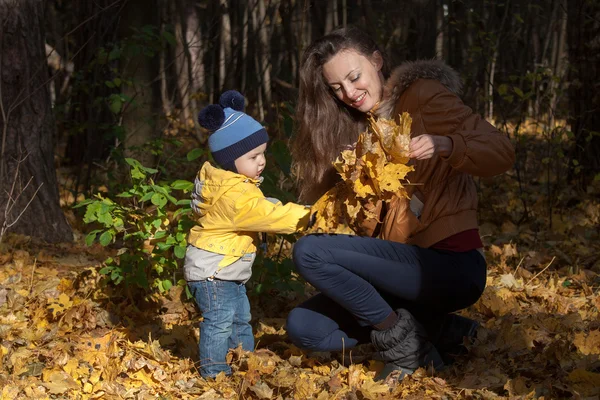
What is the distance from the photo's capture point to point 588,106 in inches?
243

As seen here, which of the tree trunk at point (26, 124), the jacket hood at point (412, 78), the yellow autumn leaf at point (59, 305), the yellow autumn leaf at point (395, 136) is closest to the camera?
the yellow autumn leaf at point (395, 136)

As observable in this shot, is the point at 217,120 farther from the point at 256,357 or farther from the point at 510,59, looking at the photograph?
the point at 510,59

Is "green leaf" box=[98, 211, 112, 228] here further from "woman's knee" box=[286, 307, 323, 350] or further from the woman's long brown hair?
"woman's knee" box=[286, 307, 323, 350]

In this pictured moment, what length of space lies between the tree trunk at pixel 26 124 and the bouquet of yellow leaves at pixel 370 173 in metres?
2.55

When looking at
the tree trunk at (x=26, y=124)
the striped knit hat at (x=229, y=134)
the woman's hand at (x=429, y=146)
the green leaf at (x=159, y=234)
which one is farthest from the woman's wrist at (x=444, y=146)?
the tree trunk at (x=26, y=124)

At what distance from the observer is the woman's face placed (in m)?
3.12

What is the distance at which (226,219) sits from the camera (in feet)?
9.76

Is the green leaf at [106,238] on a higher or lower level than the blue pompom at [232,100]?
lower

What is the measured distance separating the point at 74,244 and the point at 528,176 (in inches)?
196

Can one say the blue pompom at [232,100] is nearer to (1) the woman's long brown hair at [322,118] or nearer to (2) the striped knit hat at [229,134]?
(2) the striped knit hat at [229,134]

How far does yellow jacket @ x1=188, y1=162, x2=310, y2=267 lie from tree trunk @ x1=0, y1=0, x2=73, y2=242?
2.03 m

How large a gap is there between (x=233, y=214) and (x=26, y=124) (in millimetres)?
2532

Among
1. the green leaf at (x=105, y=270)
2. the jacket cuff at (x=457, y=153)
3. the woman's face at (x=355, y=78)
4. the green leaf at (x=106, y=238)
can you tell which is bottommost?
the green leaf at (x=105, y=270)

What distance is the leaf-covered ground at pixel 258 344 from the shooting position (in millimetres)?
2957
